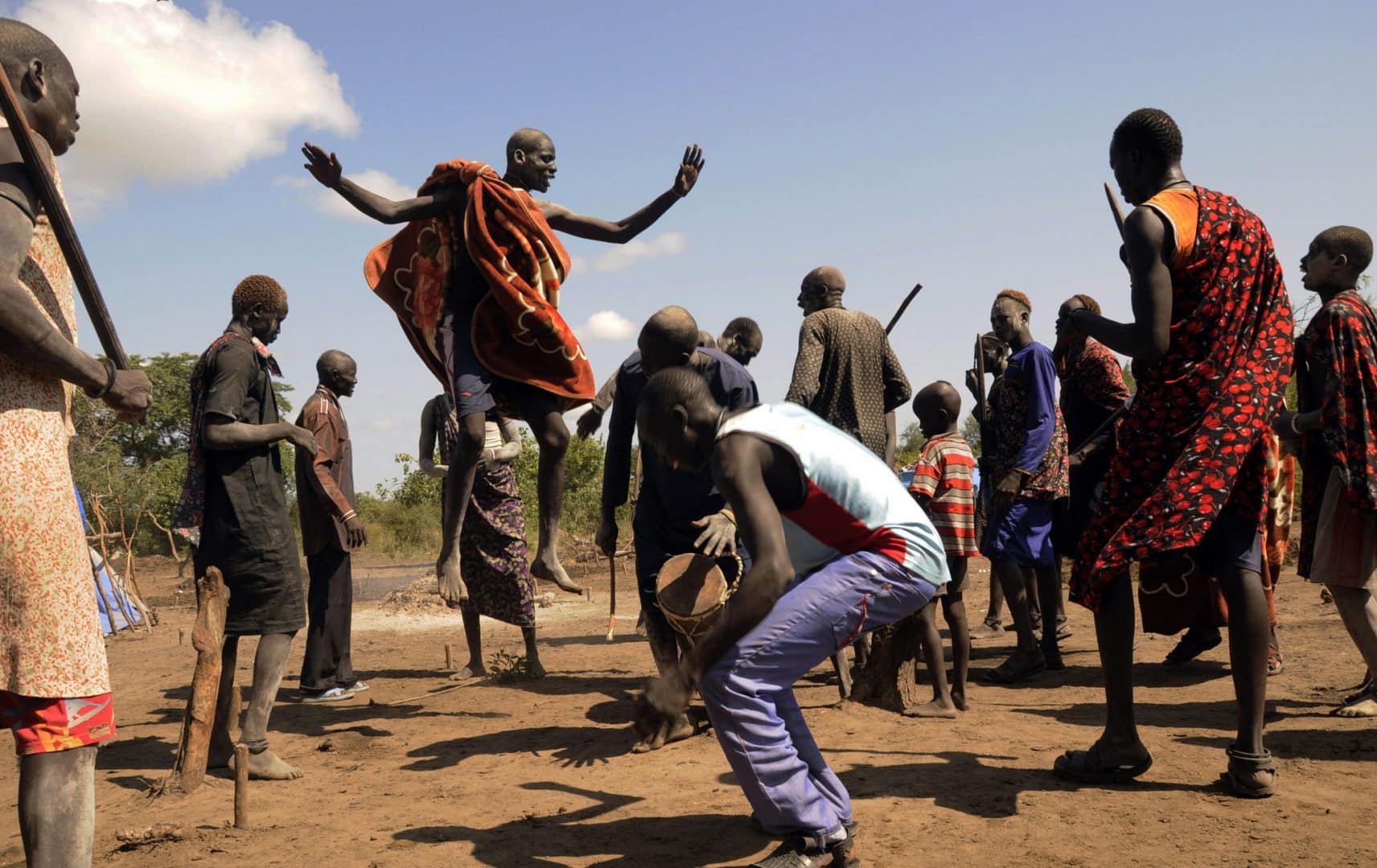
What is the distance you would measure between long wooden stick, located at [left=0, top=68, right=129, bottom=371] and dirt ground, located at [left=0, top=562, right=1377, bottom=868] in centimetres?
202

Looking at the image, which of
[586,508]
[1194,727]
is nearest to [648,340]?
[1194,727]

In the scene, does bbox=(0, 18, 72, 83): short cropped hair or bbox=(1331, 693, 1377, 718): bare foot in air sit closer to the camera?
bbox=(0, 18, 72, 83): short cropped hair

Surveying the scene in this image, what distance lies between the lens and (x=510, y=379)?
5074 mm

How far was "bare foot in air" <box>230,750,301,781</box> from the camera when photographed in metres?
4.94

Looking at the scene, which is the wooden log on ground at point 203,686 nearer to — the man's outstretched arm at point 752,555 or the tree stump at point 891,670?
the man's outstretched arm at point 752,555

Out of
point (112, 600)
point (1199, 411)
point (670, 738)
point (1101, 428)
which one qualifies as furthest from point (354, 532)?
point (112, 600)

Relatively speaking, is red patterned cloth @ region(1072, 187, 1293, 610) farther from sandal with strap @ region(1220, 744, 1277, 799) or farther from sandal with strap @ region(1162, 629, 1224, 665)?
sandal with strap @ region(1162, 629, 1224, 665)

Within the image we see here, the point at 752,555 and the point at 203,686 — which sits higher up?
the point at 752,555

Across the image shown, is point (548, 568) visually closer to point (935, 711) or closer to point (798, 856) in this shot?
point (935, 711)

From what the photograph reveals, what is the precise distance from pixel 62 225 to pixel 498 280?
2154 mm

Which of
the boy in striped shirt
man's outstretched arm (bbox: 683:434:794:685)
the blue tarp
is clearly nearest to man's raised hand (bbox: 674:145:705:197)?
the boy in striped shirt

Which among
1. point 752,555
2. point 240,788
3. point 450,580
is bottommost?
point 240,788

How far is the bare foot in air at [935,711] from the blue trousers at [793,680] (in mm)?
2045

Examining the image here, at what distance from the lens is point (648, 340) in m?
4.81
